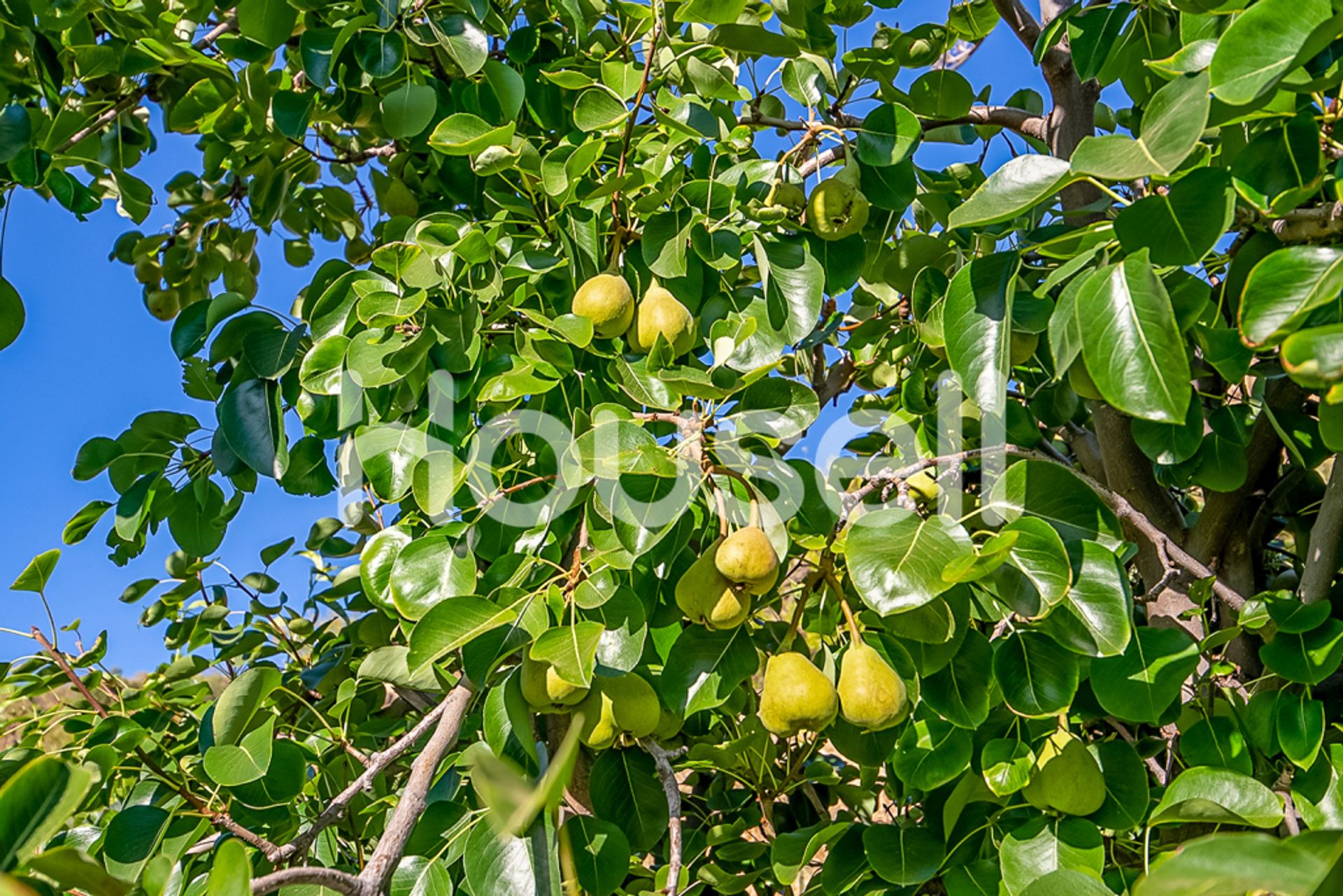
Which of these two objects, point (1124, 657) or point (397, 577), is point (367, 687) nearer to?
point (397, 577)

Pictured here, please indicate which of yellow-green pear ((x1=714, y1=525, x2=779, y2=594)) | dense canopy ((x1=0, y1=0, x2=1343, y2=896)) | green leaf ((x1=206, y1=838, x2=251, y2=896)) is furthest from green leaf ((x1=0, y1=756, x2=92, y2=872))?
yellow-green pear ((x1=714, y1=525, x2=779, y2=594))

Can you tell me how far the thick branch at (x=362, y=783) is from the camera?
3.75ft

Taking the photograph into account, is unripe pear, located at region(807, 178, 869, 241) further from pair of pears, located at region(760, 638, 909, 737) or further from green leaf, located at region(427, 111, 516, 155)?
pair of pears, located at region(760, 638, 909, 737)

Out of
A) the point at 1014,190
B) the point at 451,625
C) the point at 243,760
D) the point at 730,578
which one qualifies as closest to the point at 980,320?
the point at 1014,190

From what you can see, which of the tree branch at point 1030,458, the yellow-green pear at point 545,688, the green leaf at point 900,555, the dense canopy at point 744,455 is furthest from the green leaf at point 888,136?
the yellow-green pear at point 545,688

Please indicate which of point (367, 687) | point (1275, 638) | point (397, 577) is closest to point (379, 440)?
point (397, 577)

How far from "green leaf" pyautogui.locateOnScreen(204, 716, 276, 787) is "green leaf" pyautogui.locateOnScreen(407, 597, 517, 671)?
36cm

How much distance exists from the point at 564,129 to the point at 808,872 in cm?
182

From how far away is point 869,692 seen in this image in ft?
3.42

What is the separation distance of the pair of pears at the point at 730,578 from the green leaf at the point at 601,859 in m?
0.31

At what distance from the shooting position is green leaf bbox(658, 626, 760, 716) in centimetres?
116

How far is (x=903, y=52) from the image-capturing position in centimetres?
170

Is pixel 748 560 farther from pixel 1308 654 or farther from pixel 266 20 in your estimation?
pixel 266 20

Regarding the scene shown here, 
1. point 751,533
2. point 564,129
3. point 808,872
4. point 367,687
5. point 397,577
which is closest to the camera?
point 751,533
